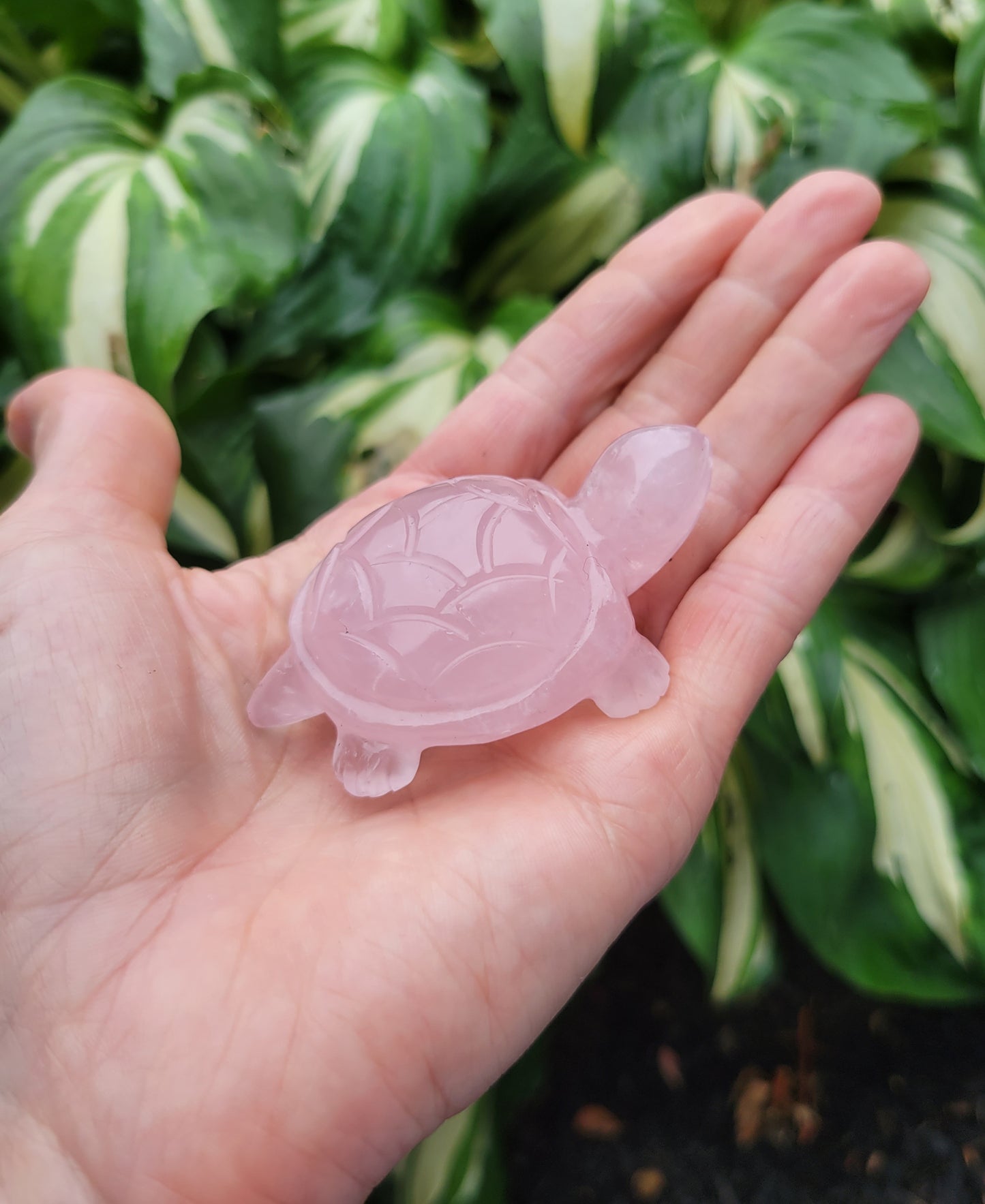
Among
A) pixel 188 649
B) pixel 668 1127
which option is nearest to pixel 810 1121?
pixel 668 1127

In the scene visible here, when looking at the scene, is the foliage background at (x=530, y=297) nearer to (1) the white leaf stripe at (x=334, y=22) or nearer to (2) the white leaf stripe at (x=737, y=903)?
(2) the white leaf stripe at (x=737, y=903)

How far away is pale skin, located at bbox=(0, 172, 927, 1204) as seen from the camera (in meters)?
0.78

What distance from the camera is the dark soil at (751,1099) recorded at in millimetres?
1439

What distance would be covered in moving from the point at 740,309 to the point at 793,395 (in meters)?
0.17

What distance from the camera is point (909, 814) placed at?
1353 mm

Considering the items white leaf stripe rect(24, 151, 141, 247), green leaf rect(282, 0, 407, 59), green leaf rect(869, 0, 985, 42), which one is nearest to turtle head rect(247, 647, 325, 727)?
white leaf stripe rect(24, 151, 141, 247)

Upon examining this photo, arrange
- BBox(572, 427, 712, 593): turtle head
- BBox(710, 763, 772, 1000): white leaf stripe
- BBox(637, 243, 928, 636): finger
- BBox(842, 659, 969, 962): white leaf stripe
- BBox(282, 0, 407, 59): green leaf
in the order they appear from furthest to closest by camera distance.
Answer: BBox(282, 0, 407, 59): green leaf → BBox(710, 763, 772, 1000): white leaf stripe → BBox(842, 659, 969, 962): white leaf stripe → BBox(637, 243, 928, 636): finger → BBox(572, 427, 712, 593): turtle head

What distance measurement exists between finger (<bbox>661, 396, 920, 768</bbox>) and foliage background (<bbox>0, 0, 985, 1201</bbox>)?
16cm

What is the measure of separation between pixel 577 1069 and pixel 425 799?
861 mm

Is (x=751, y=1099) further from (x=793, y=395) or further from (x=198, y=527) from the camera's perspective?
(x=198, y=527)

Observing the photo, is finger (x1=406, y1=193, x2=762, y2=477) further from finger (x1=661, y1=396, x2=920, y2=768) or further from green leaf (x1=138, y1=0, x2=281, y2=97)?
green leaf (x1=138, y1=0, x2=281, y2=97)

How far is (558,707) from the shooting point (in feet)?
3.36

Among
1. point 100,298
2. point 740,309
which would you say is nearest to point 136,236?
point 100,298

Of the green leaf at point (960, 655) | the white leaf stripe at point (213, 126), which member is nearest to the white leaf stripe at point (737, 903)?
the green leaf at point (960, 655)
